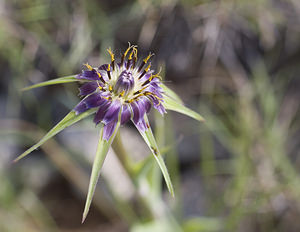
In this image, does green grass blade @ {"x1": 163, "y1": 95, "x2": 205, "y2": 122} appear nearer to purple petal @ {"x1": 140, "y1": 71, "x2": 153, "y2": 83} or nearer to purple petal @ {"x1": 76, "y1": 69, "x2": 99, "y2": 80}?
purple petal @ {"x1": 140, "y1": 71, "x2": 153, "y2": 83}

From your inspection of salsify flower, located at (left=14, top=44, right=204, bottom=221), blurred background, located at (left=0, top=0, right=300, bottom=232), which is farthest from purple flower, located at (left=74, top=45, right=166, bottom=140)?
blurred background, located at (left=0, top=0, right=300, bottom=232)

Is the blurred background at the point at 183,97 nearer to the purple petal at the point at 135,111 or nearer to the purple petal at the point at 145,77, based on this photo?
the purple petal at the point at 145,77

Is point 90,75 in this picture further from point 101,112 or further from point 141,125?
point 141,125

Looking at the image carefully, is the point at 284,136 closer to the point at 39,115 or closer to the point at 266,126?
the point at 266,126

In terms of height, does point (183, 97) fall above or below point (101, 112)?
above

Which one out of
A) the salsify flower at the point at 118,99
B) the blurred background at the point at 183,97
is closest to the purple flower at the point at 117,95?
the salsify flower at the point at 118,99

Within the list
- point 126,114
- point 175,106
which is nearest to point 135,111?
point 126,114

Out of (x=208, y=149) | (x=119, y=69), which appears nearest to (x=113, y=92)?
(x=119, y=69)
